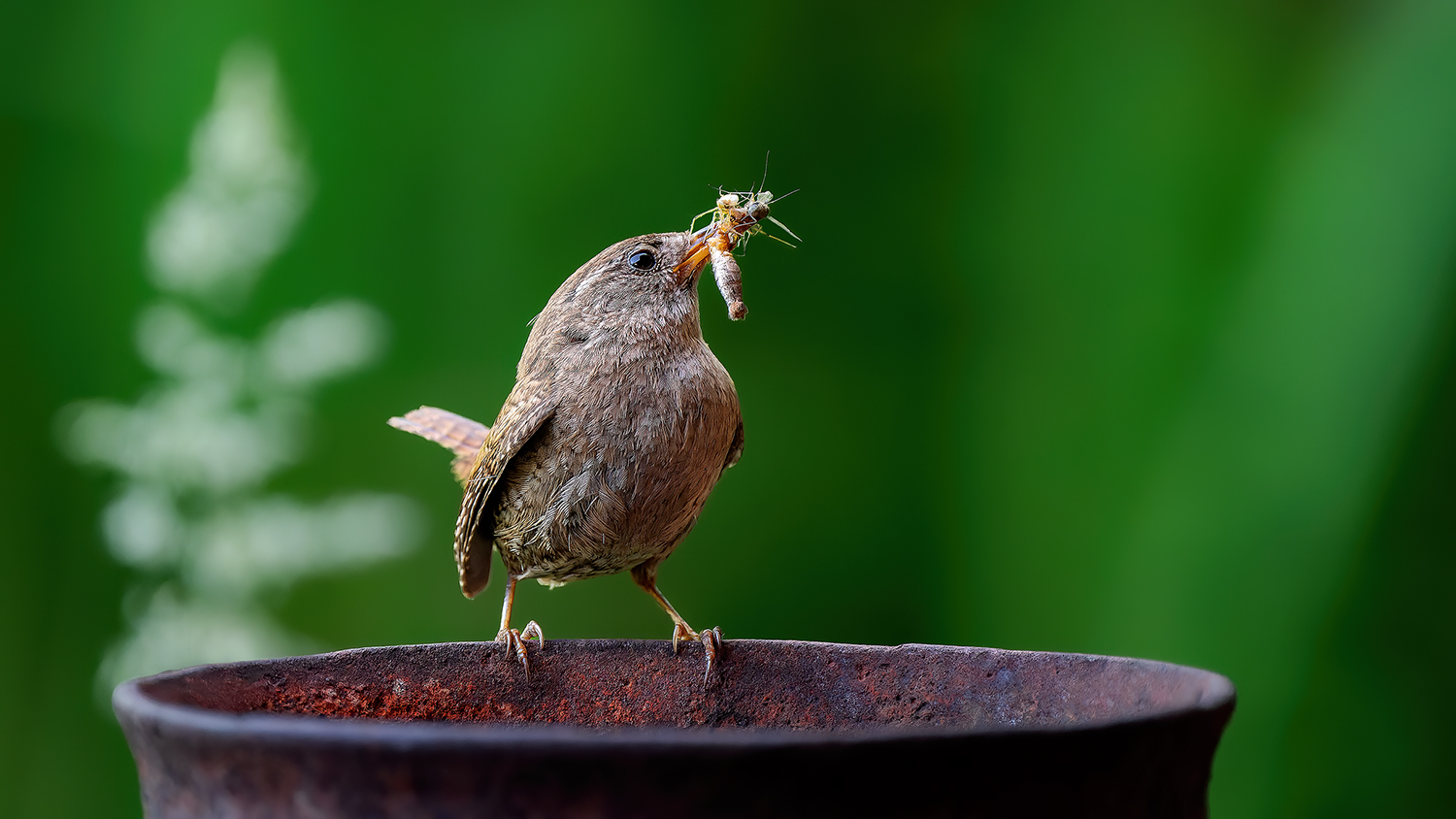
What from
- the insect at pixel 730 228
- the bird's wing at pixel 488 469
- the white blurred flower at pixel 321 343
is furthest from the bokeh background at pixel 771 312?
the bird's wing at pixel 488 469

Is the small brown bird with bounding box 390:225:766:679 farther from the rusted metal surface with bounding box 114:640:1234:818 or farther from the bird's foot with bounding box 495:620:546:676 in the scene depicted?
the rusted metal surface with bounding box 114:640:1234:818

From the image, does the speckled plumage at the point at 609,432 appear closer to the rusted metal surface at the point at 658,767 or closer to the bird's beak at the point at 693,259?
the bird's beak at the point at 693,259

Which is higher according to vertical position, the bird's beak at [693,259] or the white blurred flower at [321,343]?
the bird's beak at [693,259]

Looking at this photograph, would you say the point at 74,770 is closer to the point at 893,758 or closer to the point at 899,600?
the point at 899,600

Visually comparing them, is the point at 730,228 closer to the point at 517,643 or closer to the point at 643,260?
the point at 643,260

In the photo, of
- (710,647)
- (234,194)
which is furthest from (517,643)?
(234,194)

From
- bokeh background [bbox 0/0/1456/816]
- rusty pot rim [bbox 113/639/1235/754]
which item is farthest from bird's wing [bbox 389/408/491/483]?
rusty pot rim [bbox 113/639/1235/754]

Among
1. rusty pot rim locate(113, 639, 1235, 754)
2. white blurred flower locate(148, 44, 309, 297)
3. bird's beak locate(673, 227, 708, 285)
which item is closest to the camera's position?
rusty pot rim locate(113, 639, 1235, 754)
